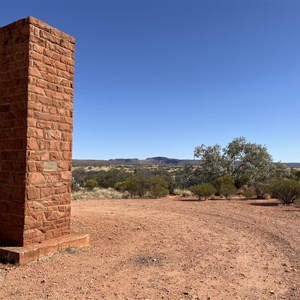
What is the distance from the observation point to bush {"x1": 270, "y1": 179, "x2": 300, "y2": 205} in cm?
A: 1603

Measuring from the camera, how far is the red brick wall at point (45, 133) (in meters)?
6.69

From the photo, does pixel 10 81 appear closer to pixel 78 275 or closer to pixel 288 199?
pixel 78 275

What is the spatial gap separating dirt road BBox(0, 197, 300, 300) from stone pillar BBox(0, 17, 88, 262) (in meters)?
0.83

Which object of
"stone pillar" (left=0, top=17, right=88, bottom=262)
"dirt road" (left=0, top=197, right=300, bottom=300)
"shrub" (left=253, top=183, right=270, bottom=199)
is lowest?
"dirt road" (left=0, top=197, right=300, bottom=300)

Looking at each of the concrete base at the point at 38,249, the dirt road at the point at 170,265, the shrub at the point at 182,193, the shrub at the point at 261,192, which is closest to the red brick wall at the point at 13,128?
the concrete base at the point at 38,249

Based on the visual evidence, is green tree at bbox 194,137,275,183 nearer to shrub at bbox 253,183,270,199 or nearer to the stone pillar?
shrub at bbox 253,183,270,199

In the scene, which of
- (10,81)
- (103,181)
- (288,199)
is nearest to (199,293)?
(10,81)

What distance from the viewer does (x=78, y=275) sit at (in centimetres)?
570

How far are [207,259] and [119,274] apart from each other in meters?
1.83

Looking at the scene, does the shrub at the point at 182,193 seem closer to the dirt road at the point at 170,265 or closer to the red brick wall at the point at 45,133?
the dirt road at the point at 170,265

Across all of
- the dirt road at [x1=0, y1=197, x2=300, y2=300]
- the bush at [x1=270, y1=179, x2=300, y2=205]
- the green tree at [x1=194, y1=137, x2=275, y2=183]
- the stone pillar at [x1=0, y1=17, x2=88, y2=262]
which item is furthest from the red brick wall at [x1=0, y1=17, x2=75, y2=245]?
the green tree at [x1=194, y1=137, x2=275, y2=183]

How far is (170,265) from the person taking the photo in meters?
6.28

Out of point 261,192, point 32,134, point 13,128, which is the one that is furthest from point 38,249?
point 261,192

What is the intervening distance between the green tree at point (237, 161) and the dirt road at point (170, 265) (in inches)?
558
